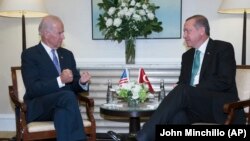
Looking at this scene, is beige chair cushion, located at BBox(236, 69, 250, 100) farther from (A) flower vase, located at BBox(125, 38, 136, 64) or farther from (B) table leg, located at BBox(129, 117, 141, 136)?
(A) flower vase, located at BBox(125, 38, 136, 64)

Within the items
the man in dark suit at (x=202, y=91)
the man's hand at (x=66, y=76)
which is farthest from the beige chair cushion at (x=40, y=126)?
the man in dark suit at (x=202, y=91)

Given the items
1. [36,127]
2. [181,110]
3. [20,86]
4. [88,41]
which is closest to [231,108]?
[181,110]

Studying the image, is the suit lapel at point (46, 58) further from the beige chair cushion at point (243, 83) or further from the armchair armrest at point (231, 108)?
the beige chair cushion at point (243, 83)

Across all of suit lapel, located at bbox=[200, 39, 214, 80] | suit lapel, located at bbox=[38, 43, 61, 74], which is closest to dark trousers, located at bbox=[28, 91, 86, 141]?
suit lapel, located at bbox=[38, 43, 61, 74]

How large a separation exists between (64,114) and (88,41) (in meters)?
1.79

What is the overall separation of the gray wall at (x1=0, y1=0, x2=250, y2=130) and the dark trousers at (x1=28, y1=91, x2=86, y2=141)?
4.29 ft

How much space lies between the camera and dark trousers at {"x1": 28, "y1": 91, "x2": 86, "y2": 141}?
3.11 meters

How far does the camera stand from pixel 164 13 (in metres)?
4.62

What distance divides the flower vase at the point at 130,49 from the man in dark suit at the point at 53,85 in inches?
34.4

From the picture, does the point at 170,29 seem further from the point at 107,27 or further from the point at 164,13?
the point at 107,27

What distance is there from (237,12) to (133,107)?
1.81m

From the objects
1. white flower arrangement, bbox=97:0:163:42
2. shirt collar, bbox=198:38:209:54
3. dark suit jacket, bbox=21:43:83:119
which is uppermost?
white flower arrangement, bbox=97:0:163:42

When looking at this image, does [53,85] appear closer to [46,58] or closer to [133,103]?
[46,58]

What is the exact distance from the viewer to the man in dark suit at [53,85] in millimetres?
3143
